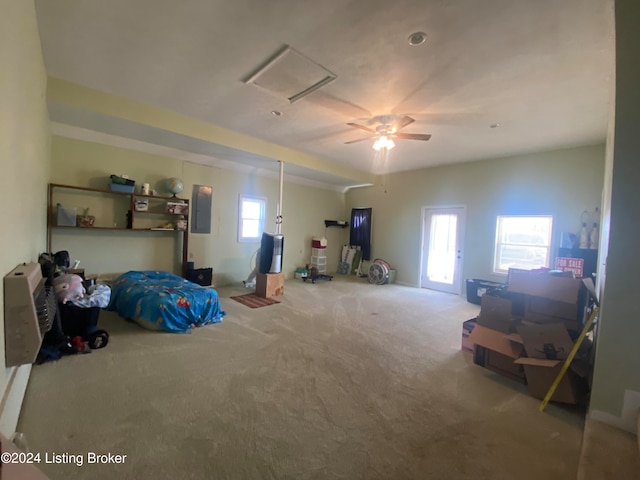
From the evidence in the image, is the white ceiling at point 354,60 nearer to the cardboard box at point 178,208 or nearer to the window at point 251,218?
the cardboard box at point 178,208

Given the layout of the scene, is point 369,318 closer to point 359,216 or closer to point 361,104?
point 361,104

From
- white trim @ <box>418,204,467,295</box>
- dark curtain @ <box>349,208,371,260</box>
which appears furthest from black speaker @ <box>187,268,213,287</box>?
white trim @ <box>418,204,467,295</box>

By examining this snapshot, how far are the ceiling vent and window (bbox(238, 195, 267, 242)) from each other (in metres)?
3.35

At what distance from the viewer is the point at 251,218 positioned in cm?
625

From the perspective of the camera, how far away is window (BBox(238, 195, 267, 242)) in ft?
19.8

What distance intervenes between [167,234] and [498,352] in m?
5.34

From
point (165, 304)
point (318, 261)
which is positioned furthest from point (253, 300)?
point (318, 261)

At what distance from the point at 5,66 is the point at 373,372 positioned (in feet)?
10.5

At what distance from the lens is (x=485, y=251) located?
17.8ft

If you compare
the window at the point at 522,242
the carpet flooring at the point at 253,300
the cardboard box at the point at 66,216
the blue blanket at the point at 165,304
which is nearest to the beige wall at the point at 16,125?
the blue blanket at the point at 165,304

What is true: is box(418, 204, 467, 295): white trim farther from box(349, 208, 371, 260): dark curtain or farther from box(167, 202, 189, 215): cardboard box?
box(167, 202, 189, 215): cardboard box

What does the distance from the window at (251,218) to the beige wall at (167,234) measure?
0.12 metres

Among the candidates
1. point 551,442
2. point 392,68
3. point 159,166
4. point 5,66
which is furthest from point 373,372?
point 159,166

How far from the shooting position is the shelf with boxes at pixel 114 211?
13.0ft
